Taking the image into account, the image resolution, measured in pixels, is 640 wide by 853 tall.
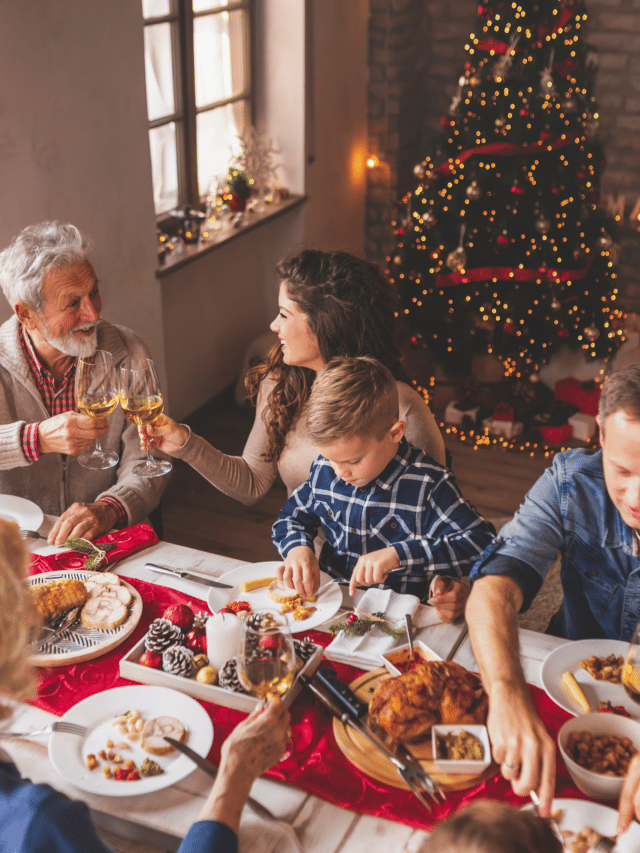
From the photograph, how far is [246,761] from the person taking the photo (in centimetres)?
110

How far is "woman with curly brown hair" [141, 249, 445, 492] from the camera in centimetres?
202

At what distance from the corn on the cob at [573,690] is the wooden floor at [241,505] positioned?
1.95m

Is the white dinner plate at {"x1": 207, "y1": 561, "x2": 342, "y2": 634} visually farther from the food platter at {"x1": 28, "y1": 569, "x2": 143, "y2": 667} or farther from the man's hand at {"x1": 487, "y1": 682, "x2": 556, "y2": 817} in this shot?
the man's hand at {"x1": 487, "y1": 682, "x2": 556, "y2": 817}

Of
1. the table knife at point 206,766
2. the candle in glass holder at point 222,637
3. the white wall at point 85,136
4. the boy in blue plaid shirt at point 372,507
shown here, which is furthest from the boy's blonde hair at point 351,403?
the white wall at point 85,136

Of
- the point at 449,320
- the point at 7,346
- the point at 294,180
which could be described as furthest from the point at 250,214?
the point at 7,346

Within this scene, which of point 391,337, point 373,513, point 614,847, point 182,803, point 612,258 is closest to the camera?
point 614,847

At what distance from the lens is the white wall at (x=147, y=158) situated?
2725 mm

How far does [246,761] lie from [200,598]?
54 centimetres

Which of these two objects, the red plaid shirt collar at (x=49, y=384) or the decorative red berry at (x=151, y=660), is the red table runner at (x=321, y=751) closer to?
the decorative red berry at (x=151, y=660)

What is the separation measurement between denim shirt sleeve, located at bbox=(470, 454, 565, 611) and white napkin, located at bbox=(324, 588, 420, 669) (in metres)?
0.15

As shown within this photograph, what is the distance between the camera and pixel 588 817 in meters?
1.07

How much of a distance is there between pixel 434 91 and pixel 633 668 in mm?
4801

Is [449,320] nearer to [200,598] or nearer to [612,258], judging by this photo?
[612,258]

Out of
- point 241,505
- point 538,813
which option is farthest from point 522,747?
point 241,505
